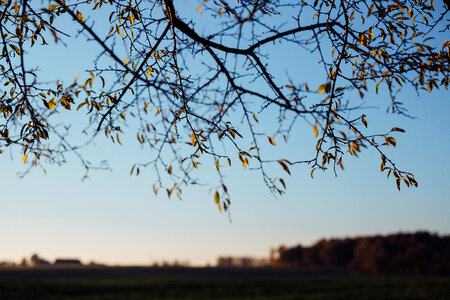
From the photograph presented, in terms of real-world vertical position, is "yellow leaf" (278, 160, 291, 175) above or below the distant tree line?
above

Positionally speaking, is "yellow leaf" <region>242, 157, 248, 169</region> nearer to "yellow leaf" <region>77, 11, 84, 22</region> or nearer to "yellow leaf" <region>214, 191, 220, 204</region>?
"yellow leaf" <region>214, 191, 220, 204</region>

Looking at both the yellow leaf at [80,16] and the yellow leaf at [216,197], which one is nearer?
the yellow leaf at [216,197]

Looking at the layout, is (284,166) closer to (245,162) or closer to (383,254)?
(245,162)

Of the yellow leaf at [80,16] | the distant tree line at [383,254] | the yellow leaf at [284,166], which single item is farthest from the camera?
the distant tree line at [383,254]

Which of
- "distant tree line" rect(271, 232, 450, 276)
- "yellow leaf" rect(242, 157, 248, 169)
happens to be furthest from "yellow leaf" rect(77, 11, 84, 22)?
"distant tree line" rect(271, 232, 450, 276)

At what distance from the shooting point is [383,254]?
244ft

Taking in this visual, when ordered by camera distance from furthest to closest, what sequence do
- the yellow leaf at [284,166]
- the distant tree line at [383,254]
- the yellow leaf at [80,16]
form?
the distant tree line at [383,254] < the yellow leaf at [80,16] < the yellow leaf at [284,166]

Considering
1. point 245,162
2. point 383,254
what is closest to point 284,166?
point 245,162

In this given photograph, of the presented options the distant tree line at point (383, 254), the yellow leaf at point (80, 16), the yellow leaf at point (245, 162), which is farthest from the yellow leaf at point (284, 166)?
the distant tree line at point (383, 254)

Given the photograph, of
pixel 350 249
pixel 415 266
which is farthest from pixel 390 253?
pixel 350 249

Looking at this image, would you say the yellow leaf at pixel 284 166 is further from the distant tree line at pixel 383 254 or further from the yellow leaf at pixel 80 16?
the distant tree line at pixel 383 254

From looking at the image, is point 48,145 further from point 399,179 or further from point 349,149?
point 399,179

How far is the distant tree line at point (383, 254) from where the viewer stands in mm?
69625

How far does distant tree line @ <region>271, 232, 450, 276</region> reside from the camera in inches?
2741
